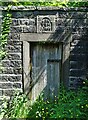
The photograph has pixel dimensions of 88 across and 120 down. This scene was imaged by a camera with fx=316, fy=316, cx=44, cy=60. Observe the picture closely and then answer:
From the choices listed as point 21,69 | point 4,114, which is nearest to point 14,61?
point 21,69

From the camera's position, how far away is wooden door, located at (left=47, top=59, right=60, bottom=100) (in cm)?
759

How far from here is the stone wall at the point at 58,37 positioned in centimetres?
729

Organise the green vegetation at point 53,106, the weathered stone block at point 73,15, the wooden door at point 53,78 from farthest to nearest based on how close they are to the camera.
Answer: the wooden door at point 53,78 → the weathered stone block at point 73,15 → the green vegetation at point 53,106

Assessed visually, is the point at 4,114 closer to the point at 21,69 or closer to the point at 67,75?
the point at 21,69

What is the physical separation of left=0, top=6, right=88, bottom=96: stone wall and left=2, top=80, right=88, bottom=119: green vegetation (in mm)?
279

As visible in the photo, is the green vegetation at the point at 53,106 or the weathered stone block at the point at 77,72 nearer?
the green vegetation at the point at 53,106

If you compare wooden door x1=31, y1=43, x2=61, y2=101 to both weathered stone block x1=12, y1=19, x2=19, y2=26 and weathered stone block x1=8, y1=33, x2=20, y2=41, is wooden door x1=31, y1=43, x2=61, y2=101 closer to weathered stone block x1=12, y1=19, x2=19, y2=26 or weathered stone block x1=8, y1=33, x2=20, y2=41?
weathered stone block x1=8, y1=33, x2=20, y2=41

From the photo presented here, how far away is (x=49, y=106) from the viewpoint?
292 inches

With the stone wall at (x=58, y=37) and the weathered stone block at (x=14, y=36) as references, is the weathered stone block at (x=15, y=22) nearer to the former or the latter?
the stone wall at (x=58, y=37)

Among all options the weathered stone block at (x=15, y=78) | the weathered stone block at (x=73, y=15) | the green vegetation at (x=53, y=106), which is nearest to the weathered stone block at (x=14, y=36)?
the weathered stone block at (x=15, y=78)

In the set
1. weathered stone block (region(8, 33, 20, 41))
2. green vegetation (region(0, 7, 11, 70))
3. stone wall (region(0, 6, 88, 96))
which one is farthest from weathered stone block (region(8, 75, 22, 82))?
weathered stone block (region(8, 33, 20, 41))

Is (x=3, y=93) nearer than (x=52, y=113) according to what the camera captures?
No

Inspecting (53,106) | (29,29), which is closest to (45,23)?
(29,29)

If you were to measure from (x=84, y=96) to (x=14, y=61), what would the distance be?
1834 mm
